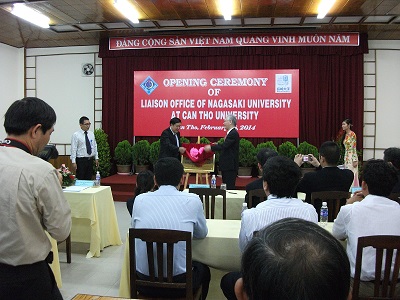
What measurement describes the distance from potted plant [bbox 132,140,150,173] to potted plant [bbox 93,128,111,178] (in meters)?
0.63

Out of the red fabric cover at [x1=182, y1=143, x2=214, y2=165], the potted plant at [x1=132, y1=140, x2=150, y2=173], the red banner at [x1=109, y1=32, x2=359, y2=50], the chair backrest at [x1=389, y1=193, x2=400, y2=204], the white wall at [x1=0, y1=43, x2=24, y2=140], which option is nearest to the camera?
the chair backrest at [x1=389, y1=193, x2=400, y2=204]

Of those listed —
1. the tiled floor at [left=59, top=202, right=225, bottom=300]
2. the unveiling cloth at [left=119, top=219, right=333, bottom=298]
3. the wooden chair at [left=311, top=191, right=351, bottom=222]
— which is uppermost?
the wooden chair at [left=311, top=191, right=351, bottom=222]

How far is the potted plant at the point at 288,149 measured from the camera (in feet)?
23.9

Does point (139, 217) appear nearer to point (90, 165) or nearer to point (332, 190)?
point (332, 190)

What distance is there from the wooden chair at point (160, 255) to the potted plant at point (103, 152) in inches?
241

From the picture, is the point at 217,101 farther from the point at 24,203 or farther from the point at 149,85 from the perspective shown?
the point at 24,203

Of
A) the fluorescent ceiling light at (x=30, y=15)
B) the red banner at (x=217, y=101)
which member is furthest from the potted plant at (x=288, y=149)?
the fluorescent ceiling light at (x=30, y=15)

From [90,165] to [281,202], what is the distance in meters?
5.05

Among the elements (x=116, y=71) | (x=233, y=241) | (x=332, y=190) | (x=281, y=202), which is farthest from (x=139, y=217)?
(x=116, y=71)

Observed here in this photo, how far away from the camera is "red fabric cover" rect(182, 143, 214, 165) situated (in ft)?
20.1

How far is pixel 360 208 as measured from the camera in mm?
1991

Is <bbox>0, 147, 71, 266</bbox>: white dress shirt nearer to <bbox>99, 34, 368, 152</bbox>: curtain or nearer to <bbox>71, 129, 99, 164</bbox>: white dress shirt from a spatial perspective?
<bbox>71, 129, 99, 164</bbox>: white dress shirt

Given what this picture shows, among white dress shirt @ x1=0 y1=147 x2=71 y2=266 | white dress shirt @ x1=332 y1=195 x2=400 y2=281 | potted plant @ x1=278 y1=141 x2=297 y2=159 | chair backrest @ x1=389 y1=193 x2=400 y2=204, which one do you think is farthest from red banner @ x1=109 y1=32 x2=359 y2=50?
white dress shirt @ x1=0 y1=147 x2=71 y2=266

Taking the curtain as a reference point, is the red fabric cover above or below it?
below
